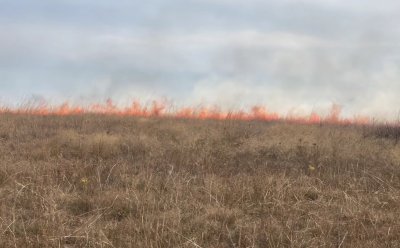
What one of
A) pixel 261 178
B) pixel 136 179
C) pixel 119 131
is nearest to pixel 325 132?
pixel 119 131

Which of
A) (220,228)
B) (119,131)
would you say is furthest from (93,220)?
(119,131)

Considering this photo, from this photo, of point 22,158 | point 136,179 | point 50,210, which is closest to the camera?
point 50,210

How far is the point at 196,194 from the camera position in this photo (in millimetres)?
6742

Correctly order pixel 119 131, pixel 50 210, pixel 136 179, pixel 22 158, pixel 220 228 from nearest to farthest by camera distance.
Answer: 1. pixel 220 228
2. pixel 50 210
3. pixel 136 179
4. pixel 22 158
5. pixel 119 131

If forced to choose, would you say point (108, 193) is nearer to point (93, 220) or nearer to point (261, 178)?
point (93, 220)

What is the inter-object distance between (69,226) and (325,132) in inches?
418

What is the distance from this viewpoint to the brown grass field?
505 cm

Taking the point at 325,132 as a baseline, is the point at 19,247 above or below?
below

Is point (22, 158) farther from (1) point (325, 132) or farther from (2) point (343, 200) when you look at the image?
(1) point (325, 132)

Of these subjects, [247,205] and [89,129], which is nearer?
[247,205]

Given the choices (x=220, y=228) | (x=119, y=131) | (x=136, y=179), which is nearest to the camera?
(x=220, y=228)

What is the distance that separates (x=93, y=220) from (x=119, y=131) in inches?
346

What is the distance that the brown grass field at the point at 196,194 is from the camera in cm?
505

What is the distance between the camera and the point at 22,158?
9.41 m
